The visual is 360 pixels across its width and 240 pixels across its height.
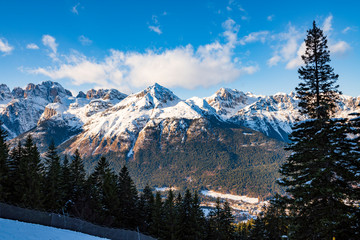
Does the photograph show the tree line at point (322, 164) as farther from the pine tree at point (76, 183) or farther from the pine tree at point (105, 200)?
the pine tree at point (76, 183)

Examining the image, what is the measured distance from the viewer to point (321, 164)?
1603cm

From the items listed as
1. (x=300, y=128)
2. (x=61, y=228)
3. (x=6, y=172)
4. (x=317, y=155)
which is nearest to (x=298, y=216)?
(x=317, y=155)

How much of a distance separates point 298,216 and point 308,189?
325 centimetres

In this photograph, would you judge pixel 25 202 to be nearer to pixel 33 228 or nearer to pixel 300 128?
pixel 33 228

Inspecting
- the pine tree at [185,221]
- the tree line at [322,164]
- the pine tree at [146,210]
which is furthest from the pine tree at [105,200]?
the tree line at [322,164]

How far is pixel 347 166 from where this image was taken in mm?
15195

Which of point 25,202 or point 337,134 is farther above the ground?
point 337,134

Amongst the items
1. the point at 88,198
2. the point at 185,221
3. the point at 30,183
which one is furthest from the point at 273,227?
the point at 30,183

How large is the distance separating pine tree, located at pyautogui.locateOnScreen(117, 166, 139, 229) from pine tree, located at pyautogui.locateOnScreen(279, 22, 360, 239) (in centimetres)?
3118

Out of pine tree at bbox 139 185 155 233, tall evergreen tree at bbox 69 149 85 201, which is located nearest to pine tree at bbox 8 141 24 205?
tall evergreen tree at bbox 69 149 85 201

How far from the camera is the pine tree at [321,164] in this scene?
48.4ft

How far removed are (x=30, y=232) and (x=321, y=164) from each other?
19.8 metres

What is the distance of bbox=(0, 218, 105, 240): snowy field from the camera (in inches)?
489

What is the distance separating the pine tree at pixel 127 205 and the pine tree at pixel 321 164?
31.2m
